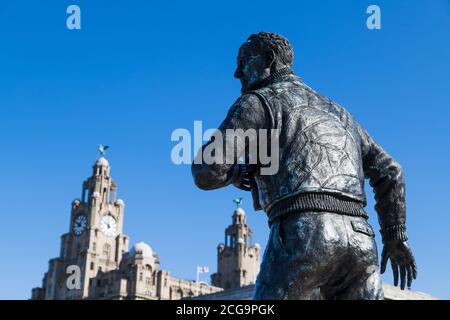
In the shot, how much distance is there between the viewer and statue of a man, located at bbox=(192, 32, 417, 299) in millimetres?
3965

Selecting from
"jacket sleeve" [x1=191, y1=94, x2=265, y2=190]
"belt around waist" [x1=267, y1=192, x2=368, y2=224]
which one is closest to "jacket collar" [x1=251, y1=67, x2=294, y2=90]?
"jacket sleeve" [x1=191, y1=94, x2=265, y2=190]

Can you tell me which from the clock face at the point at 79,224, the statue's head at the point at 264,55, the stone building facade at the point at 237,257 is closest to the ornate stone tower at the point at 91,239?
the clock face at the point at 79,224

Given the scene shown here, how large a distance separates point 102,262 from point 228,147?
3459 inches

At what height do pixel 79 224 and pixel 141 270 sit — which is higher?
pixel 79 224

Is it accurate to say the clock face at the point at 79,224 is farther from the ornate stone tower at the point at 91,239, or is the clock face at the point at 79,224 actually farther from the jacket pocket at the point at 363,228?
the jacket pocket at the point at 363,228

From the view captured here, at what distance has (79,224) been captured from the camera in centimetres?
9175

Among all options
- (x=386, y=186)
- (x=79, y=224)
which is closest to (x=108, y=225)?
(x=79, y=224)

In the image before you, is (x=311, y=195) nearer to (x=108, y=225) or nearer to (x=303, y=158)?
(x=303, y=158)

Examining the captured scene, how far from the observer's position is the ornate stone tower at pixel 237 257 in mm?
97188

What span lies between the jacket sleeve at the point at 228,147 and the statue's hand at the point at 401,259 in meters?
1.28

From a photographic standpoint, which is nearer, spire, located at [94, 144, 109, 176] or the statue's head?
the statue's head

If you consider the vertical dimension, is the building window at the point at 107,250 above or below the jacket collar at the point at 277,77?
above

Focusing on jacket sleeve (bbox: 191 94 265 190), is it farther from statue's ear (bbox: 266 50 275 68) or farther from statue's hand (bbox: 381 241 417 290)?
statue's hand (bbox: 381 241 417 290)

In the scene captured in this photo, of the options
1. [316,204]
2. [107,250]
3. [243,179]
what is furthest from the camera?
[107,250]
